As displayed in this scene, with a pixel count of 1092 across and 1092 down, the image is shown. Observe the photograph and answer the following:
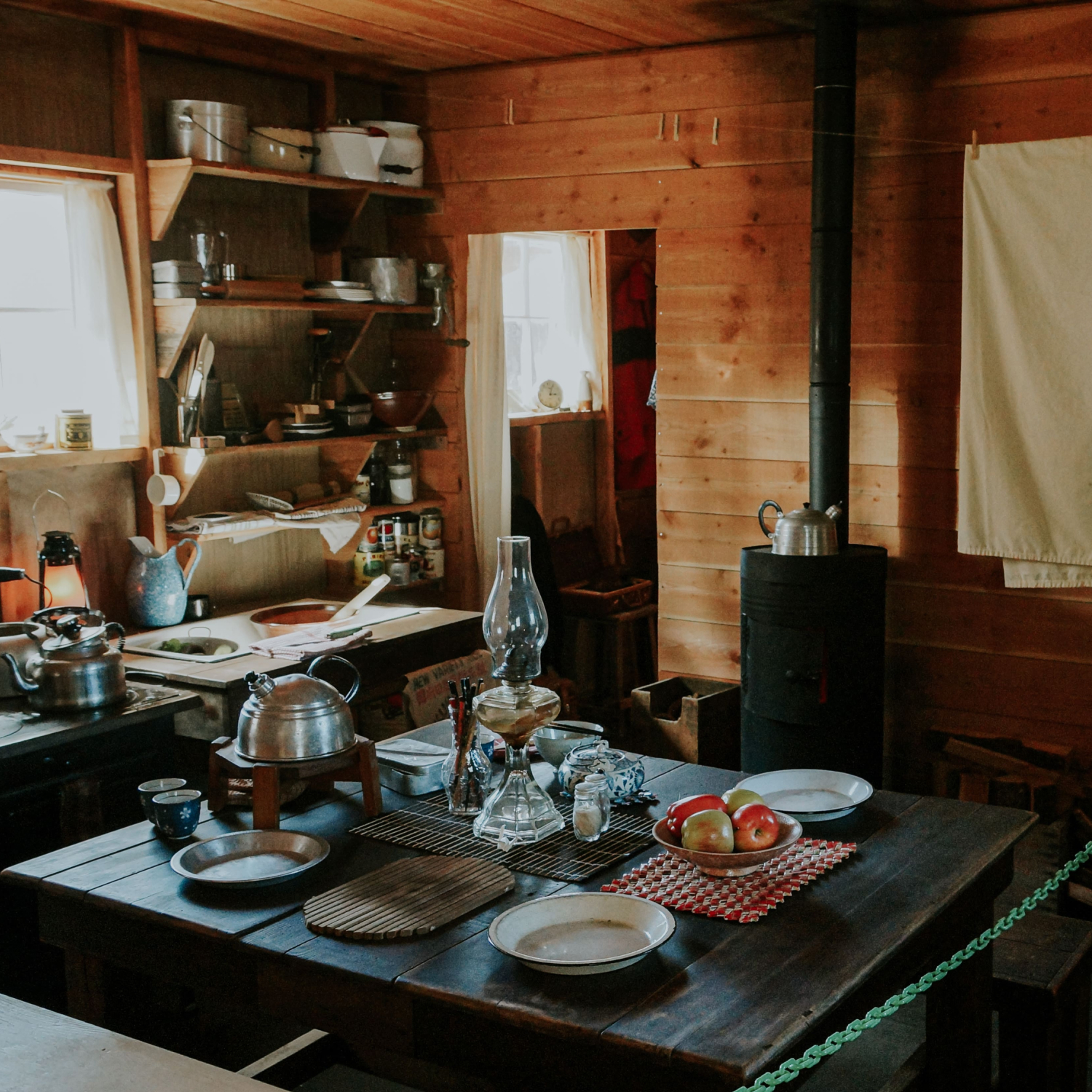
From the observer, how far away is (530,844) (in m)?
2.25

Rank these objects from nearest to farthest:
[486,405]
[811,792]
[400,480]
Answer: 1. [811,792]
2. [400,480]
3. [486,405]

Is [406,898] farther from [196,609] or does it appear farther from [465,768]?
[196,609]

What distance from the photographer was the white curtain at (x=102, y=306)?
12.3 ft

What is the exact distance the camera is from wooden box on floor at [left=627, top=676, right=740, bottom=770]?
4.09m

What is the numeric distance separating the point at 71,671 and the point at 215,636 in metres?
0.83

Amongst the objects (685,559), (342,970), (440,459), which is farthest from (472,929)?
(440,459)

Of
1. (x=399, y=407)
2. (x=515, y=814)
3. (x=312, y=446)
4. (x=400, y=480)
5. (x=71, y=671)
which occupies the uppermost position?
(x=399, y=407)

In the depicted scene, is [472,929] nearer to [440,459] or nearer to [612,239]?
[440,459]

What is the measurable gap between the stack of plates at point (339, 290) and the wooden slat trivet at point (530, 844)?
2.24 m

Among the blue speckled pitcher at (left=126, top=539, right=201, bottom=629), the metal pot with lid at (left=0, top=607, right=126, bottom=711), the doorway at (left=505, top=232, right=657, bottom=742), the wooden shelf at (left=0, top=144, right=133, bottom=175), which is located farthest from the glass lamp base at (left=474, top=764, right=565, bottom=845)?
the doorway at (left=505, top=232, right=657, bottom=742)

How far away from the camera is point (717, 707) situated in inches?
164

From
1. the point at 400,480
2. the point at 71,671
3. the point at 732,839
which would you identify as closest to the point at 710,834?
the point at 732,839

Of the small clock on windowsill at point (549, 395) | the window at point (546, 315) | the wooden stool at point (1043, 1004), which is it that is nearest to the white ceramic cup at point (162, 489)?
the window at point (546, 315)

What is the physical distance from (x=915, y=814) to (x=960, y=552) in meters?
1.72
